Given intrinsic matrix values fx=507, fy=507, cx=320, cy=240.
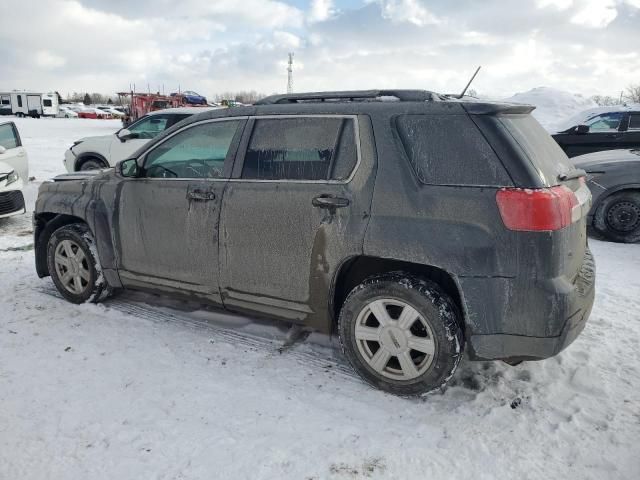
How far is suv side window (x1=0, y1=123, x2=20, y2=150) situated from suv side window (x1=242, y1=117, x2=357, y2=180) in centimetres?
696

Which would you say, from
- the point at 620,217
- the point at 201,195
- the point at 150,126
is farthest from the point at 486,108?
the point at 150,126

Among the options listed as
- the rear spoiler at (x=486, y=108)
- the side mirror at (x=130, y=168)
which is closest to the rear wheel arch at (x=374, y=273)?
the rear spoiler at (x=486, y=108)

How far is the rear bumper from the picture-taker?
105 inches

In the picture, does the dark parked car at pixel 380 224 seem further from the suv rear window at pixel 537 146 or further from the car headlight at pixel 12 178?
the car headlight at pixel 12 178

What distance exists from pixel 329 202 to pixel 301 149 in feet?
1.50

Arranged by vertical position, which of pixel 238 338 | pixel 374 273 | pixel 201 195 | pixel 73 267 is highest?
pixel 201 195

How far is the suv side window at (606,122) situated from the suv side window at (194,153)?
9.13 metres

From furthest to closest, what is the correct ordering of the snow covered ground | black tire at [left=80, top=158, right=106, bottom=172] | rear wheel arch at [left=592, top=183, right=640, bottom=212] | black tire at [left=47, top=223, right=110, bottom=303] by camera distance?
black tire at [left=80, top=158, right=106, bottom=172] → rear wheel arch at [left=592, top=183, right=640, bottom=212] → black tire at [left=47, top=223, right=110, bottom=303] → the snow covered ground

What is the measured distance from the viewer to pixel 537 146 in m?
2.91

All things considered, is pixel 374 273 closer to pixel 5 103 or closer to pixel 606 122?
pixel 606 122

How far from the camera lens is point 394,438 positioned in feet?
8.94

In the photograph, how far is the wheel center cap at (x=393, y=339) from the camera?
3016 millimetres

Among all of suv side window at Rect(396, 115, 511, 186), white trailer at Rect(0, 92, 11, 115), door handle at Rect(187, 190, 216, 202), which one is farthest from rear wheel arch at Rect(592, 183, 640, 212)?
white trailer at Rect(0, 92, 11, 115)

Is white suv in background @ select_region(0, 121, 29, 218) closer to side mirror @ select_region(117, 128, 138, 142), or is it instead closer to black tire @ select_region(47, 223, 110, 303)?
side mirror @ select_region(117, 128, 138, 142)
